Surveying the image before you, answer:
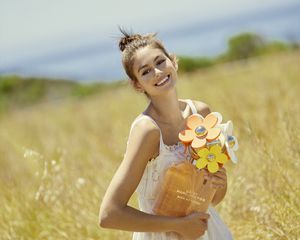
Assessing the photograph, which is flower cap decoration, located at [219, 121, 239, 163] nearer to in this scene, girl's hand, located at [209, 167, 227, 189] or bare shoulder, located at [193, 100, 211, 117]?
girl's hand, located at [209, 167, 227, 189]

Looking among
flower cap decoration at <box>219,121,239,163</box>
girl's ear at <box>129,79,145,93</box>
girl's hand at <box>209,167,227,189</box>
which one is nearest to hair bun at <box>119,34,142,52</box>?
girl's ear at <box>129,79,145,93</box>

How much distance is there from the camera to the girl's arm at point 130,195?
1902 mm

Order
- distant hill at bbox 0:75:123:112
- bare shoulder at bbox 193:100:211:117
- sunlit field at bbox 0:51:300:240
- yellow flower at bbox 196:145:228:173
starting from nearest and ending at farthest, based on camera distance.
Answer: yellow flower at bbox 196:145:228:173
bare shoulder at bbox 193:100:211:117
sunlit field at bbox 0:51:300:240
distant hill at bbox 0:75:123:112

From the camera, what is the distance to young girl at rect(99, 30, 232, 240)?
6.29 ft

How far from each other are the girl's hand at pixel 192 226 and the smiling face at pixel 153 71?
421 millimetres

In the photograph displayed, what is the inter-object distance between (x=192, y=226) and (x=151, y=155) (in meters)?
0.26

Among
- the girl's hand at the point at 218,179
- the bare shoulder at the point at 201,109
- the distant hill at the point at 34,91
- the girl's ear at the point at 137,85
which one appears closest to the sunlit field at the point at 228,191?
the bare shoulder at the point at 201,109

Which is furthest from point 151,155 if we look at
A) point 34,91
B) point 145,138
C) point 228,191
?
point 34,91

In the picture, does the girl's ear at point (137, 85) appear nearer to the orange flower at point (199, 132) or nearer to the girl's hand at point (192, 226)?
the orange flower at point (199, 132)

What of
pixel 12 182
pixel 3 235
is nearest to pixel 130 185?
pixel 3 235

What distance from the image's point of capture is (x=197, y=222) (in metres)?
1.97

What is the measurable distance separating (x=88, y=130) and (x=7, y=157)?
1508 mm

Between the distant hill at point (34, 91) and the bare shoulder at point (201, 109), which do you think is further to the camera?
the distant hill at point (34, 91)

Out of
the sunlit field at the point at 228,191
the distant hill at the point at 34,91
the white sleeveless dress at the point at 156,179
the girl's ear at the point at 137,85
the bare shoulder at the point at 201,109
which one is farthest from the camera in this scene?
the distant hill at the point at 34,91
